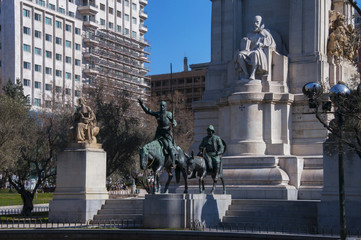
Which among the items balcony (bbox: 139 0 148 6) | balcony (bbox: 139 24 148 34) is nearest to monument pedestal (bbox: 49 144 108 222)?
balcony (bbox: 139 24 148 34)

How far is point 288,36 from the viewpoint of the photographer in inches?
1328

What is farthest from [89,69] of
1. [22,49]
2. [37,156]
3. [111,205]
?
[111,205]

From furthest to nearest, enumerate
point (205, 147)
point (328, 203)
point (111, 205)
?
1. point (111, 205)
2. point (205, 147)
3. point (328, 203)

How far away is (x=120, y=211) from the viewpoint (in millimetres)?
27734

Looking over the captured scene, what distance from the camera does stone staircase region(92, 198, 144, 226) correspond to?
26.8 metres

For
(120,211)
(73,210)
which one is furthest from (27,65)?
(120,211)

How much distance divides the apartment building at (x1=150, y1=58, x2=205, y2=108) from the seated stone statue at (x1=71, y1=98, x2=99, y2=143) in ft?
327

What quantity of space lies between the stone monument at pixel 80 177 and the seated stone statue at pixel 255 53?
7373 millimetres

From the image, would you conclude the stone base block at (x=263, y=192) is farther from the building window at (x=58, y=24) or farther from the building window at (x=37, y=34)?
the building window at (x=58, y=24)

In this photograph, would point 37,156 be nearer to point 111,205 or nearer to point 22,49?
point 111,205

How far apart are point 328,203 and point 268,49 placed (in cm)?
1045

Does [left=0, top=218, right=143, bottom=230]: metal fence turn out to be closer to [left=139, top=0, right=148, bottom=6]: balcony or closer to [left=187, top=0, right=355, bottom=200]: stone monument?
[left=187, top=0, right=355, bottom=200]: stone monument

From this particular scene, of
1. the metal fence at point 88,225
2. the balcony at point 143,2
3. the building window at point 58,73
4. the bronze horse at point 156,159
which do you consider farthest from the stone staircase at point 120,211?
Result: the balcony at point 143,2

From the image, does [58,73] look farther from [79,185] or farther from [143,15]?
[79,185]
